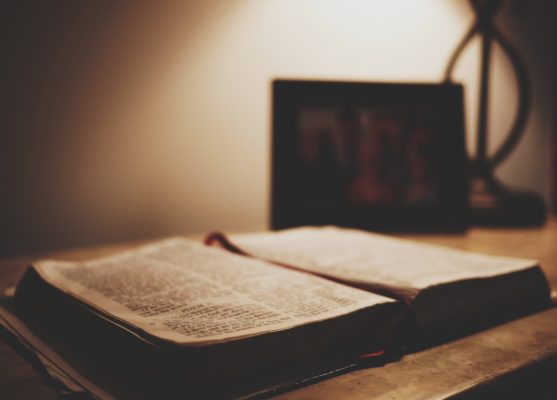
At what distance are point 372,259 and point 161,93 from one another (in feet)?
1.76

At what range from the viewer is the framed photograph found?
0.95m

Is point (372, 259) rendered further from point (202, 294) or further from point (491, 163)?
point (491, 163)

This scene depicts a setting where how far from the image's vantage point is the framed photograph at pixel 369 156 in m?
0.95

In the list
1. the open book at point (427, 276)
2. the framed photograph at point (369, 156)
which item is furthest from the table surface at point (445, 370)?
the framed photograph at point (369, 156)

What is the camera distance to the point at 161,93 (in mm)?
948

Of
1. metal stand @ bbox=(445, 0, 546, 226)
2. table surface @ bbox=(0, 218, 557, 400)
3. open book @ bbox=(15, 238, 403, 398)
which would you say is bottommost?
table surface @ bbox=(0, 218, 557, 400)

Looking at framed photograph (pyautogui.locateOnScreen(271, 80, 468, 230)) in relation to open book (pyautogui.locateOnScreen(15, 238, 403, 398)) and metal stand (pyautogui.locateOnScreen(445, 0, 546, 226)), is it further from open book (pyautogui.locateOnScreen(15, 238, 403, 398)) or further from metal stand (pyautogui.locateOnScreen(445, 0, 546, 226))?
open book (pyautogui.locateOnScreen(15, 238, 403, 398))

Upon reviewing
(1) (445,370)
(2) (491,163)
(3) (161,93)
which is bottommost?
(1) (445,370)

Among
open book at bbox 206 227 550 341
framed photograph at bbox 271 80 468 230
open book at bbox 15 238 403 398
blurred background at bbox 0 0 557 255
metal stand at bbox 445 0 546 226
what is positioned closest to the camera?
open book at bbox 15 238 403 398

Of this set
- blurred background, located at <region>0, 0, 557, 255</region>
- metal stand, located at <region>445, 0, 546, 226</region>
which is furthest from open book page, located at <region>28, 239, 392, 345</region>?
metal stand, located at <region>445, 0, 546, 226</region>

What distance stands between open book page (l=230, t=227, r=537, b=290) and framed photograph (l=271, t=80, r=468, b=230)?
0.67ft

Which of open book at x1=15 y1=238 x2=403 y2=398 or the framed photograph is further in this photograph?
the framed photograph

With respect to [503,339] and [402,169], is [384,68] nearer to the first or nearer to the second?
[402,169]

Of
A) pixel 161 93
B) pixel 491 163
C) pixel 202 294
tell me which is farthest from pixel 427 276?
pixel 491 163
